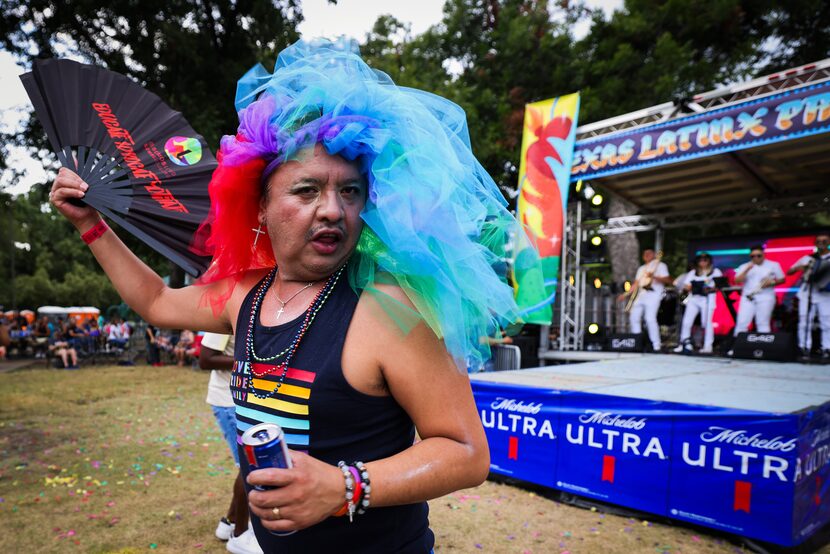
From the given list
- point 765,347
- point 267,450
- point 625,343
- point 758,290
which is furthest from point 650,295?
point 267,450

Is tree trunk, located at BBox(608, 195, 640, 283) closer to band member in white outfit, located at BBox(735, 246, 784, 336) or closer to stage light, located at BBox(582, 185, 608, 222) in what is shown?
stage light, located at BBox(582, 185, 608, 222)

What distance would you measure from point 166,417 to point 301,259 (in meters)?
7.86

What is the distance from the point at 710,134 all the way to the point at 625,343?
13.6ft

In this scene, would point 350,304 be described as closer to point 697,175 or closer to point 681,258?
point 697,175

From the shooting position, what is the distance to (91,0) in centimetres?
1150

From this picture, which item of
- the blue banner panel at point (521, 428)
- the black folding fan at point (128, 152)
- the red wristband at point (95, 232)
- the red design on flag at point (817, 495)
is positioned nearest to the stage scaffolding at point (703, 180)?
the blue banner panel at point (521, 428)

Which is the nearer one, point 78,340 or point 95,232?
point 95,232

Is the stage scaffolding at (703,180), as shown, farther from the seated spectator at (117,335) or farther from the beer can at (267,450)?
the seated spectator at (117,335)

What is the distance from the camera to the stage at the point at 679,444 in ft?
12.1

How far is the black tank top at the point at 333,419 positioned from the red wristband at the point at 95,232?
0.90 metres

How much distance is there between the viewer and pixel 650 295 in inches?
423

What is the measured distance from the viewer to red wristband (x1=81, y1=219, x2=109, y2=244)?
1762 millimetres

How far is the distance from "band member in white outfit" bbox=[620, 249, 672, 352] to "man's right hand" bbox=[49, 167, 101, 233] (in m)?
10.6

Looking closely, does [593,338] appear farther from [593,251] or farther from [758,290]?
[758,290]
